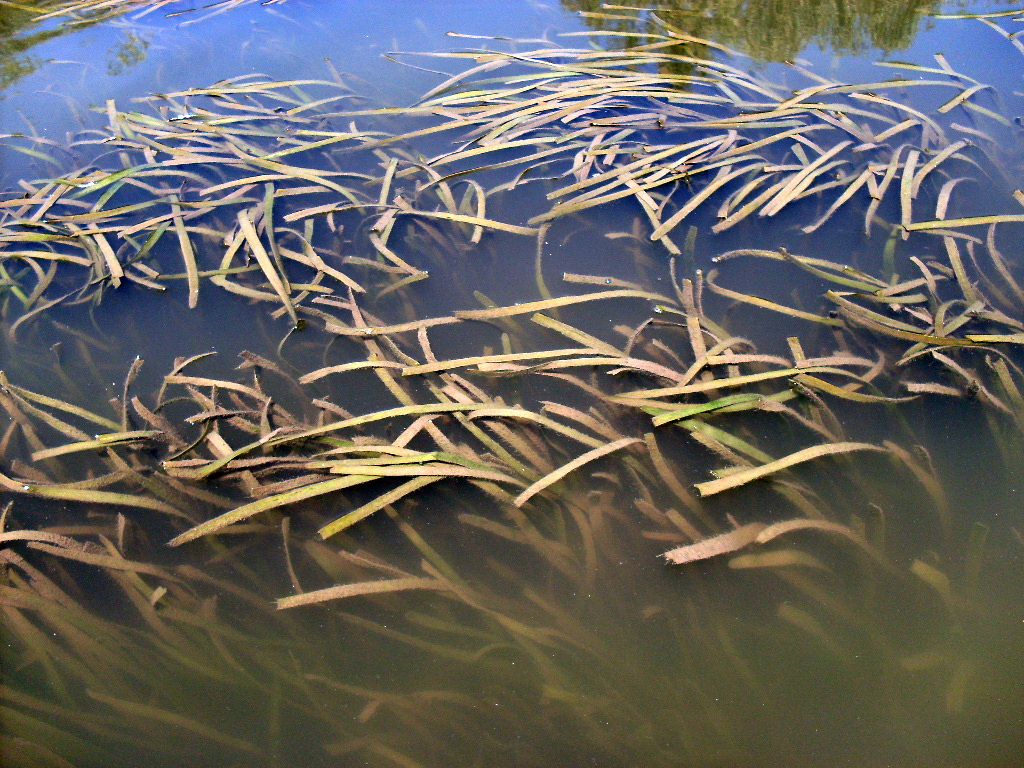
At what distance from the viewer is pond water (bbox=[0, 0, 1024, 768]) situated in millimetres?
1312

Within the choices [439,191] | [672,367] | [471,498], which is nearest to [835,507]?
[672,367]

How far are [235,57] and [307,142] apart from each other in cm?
131

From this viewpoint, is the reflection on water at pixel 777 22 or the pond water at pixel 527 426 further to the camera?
the reflection on water at pixel 777 22

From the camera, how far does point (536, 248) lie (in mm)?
2254

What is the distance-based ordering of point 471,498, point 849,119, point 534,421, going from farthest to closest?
1. point 849,119
2. point 534,421
3. point 471,498

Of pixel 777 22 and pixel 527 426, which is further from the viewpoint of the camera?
pixel 777 22

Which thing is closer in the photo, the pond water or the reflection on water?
the pond water

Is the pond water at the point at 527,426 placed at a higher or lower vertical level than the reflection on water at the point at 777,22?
lower

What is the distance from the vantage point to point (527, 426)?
5.70 ft

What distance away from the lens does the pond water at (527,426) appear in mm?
1312

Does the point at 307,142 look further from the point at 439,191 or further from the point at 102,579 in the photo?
Result: the point at 102,579

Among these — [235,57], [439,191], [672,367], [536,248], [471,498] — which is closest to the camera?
[471,498]

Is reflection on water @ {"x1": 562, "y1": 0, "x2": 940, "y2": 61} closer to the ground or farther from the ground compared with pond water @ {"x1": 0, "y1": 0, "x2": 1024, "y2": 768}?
farther from the ground

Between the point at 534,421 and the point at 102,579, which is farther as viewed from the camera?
the point at 534,421
